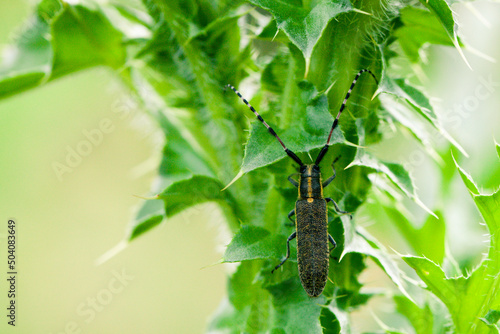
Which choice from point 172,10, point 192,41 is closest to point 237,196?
point 192,41

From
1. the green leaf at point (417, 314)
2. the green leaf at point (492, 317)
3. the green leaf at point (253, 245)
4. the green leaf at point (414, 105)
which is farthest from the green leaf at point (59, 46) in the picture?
the green leaf at point (492, 317)

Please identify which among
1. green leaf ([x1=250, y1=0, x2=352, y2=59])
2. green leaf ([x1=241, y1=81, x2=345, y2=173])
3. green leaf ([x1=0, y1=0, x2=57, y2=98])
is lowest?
green leaf ([x1=241, y1=81, x2=345, y2=173])

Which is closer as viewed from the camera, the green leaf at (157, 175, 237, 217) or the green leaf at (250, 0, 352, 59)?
the green leaf at (250, 0, 352, 59)

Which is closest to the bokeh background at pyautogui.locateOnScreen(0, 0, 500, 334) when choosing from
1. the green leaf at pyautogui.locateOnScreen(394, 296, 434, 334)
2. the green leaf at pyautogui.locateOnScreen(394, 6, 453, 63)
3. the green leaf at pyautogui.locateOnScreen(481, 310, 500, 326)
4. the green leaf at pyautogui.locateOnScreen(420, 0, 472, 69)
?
the green leaf at pyautogui.locateOnScreen(394, 296, 434, 334)

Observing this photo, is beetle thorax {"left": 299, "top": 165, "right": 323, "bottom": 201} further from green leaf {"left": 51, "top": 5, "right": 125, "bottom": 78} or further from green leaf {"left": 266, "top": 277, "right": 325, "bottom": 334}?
green leaf {"left": 51, "top": 5, "right": 125, "bottom": 78}

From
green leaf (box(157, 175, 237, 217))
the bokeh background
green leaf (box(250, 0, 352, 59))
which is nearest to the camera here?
green leaf (box(250, 0, 352, 59))

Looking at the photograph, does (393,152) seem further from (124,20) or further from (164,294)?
(164,294)
